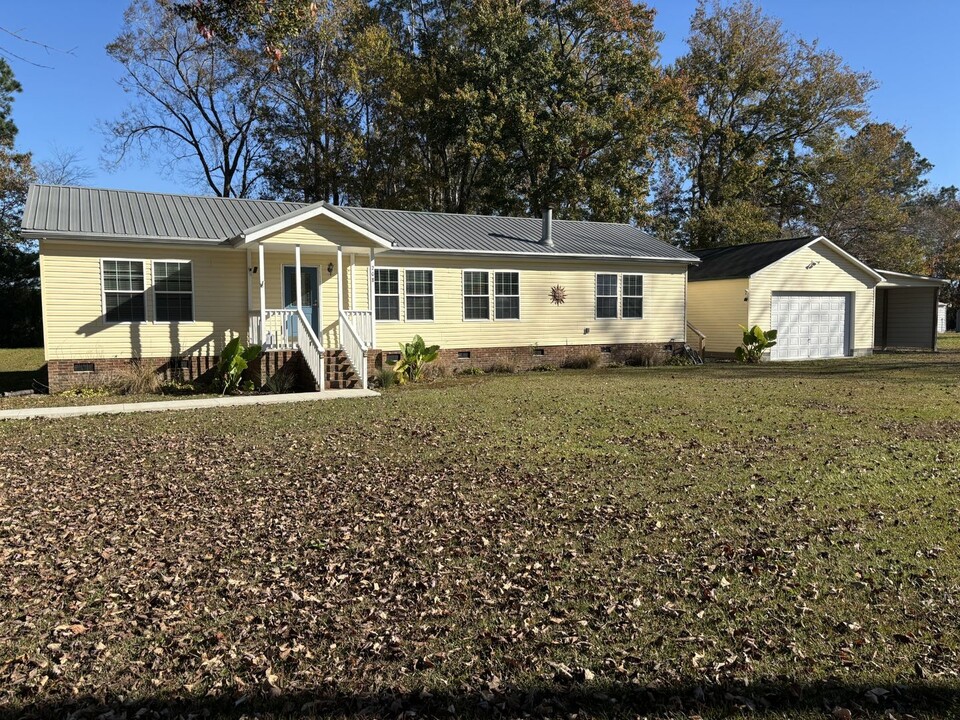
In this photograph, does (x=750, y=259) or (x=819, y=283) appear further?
(x=819, y=283)

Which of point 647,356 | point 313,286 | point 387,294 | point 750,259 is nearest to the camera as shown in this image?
point 313,286

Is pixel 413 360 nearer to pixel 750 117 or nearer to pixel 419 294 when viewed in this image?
pixel 419 294

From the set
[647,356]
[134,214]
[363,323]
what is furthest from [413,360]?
[647,356]

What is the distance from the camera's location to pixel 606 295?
840 inches

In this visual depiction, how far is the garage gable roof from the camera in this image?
22.9 metres

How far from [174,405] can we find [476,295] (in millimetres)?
9287

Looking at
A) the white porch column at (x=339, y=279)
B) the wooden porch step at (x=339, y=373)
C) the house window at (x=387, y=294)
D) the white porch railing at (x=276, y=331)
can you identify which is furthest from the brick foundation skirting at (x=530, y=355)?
the white porch railing at (x=276, y=331)

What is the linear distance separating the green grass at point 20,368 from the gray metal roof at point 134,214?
4080mm

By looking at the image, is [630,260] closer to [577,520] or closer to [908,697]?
[577,520]

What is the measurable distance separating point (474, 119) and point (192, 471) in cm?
2328

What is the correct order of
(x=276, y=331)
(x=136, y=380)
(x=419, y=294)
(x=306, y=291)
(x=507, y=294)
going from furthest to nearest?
(x=507, y=294), (x=419, y=294), (x=306, y=291), (x=276, y=331), (x=136, y=380)

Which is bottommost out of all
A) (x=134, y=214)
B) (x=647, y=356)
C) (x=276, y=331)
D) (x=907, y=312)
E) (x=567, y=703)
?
(x=567, y=703)

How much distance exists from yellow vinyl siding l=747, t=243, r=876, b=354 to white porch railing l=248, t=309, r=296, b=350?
14710mm

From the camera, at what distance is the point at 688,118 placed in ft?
105
